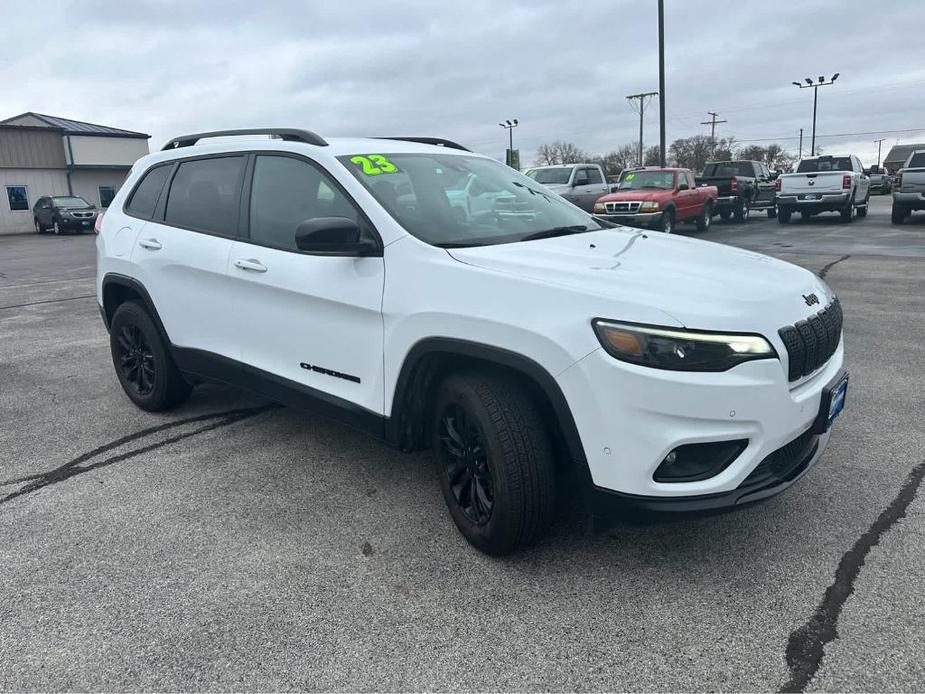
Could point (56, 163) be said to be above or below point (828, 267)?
above

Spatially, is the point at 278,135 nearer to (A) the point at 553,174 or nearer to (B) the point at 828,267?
(B) the point at 828,267

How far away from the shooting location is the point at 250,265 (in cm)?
381

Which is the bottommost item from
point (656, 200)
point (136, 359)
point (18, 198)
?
point (136, 359)

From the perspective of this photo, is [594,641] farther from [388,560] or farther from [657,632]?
[388,560]

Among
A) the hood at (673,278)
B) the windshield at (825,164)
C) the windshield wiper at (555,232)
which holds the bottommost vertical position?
the hood at (673,278)

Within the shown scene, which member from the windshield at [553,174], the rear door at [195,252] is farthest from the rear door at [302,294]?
the windshield at [553,174]

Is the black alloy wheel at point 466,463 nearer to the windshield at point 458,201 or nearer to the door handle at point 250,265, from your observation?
the windshield at point 458,201

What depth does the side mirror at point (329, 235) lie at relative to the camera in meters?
3.11

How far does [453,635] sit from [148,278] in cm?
315

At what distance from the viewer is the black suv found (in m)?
30.5

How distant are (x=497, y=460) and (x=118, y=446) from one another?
2.77 m

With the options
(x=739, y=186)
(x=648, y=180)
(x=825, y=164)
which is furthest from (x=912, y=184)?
(x=648, y=180)

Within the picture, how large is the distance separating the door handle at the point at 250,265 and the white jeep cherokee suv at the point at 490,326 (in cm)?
1

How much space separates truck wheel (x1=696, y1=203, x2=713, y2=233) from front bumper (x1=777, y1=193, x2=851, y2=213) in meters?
2.05
